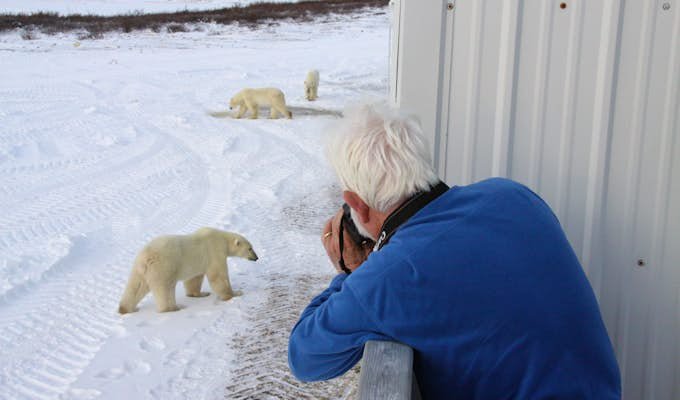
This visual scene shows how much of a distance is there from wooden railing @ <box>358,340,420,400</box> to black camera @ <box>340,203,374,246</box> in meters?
0.45

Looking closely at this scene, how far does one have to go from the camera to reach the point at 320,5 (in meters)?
31.7

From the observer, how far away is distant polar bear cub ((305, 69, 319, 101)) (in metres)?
12.0

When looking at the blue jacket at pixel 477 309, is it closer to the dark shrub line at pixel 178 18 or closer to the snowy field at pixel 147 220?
the snowy field at pixel 147 220

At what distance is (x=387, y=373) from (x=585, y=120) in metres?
1.52

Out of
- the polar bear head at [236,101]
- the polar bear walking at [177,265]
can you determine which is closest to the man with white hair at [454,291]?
the polar bear walking at [177,265]

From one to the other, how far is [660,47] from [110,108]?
9577mm

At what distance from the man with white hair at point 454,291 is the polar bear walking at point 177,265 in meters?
2.82

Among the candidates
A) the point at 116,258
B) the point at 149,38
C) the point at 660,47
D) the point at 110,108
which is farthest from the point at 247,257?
the point at 149,38

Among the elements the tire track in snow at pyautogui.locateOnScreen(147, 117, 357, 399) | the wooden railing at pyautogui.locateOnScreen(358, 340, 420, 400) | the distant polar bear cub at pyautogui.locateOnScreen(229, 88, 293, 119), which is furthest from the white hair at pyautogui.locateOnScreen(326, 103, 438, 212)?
the distant polar bear cub at pyautogui.locateOnScreen(229, 88, 293, 119)

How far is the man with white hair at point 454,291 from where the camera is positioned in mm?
1367

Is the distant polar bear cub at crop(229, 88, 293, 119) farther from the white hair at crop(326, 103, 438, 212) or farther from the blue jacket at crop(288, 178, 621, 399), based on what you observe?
the blue jacket at crop(288, 178, 621, 399)

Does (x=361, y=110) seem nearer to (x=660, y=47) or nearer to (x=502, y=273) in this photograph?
(x=502, y=273)

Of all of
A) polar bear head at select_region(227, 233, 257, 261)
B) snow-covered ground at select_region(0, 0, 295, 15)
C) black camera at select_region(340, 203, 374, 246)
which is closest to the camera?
black camera at select_region(340, 203, 374, 246)

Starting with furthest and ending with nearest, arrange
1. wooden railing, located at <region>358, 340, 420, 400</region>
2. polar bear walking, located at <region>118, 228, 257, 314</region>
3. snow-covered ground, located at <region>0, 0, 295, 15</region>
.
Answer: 1. snow-covered ground, located at <region>0, 0, 295, 15</region>
2. polar bear walking, located at <region>118, 228, 257, 314</region>
3. wooden railing, located at <region>358, 340, 420, 400</region>
